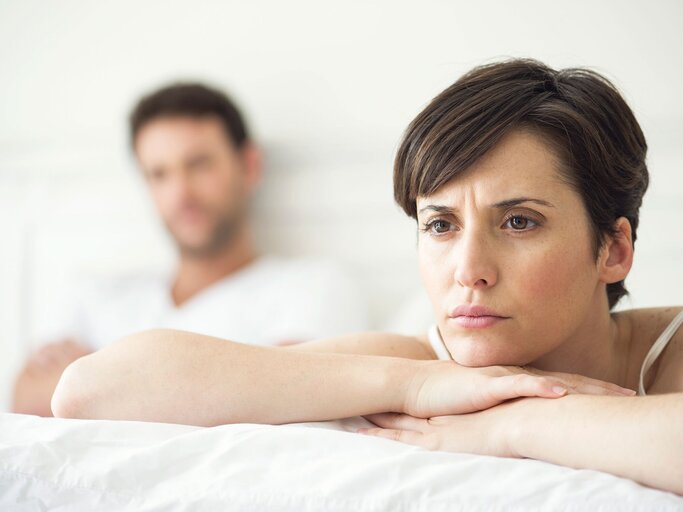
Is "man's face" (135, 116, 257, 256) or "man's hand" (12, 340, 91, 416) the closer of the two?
"man's hand" (12, 340, 91, 416)

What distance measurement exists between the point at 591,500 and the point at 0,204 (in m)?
2.58

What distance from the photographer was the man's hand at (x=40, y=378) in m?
2.40

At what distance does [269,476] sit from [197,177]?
1.83m

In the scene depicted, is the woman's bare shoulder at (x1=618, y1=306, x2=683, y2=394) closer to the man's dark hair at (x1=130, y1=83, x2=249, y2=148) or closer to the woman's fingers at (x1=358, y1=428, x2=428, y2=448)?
the woman's fingers at (x1=358, y1=428, x2=428, y2=448)

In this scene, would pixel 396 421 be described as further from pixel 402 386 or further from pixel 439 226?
pixel 439 226

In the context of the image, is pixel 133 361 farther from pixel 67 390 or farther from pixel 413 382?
pixel 413 382

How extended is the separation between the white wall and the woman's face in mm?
1010

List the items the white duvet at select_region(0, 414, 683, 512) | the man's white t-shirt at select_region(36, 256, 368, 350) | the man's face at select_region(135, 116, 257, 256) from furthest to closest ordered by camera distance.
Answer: the man's face at select_region(135, 116, 257, 256)
the man's white t-shirt at select_region(36, 256, 368, 350)
the white duvet at select_region(0, 414, 683, 512)

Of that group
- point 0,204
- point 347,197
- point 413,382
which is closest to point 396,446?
point 413,382

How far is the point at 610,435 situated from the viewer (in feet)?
2.95

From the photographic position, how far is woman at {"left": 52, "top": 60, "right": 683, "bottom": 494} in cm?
110

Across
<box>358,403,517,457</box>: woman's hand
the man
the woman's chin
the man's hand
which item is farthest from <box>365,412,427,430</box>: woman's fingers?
the man's hand

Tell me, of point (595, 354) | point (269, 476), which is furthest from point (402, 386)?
point (595, 354)

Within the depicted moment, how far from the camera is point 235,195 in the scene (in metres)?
2.63
